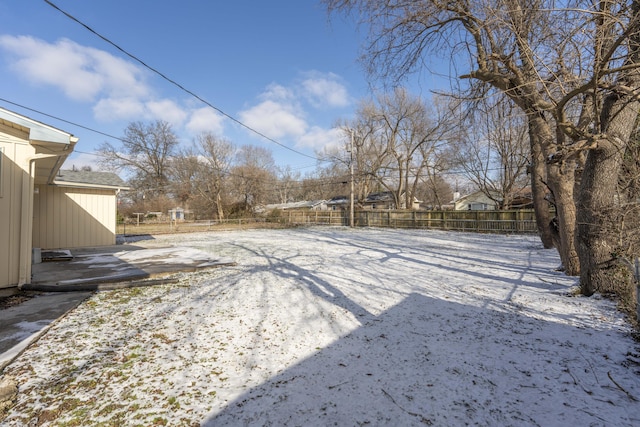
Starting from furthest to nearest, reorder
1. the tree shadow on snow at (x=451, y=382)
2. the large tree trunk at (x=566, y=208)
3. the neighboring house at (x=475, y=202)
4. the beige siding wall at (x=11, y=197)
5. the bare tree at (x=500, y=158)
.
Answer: the neighboring house at (x=475, y=202), the bare tree at (x=500, y=158), the large tree trunk at (x=566, y=208), the beige siding wall at (x=11, y=197), the tree shadow on snow at (x=451, y=382)

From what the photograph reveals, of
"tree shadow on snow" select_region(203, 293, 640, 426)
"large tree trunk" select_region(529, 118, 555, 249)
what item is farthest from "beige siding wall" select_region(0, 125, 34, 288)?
"large tree trunk" select_region(529, 118, 555, 249)

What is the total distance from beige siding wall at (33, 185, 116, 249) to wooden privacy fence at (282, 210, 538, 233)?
17.3 meters

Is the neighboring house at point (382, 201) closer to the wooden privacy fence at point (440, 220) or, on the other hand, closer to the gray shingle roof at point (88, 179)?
the wooden privacy fence at point (440, 220)

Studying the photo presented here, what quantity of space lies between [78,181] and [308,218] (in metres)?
20.0

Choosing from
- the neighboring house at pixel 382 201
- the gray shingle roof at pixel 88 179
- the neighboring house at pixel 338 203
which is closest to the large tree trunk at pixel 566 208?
the gray shingle roof at pixel 88 179

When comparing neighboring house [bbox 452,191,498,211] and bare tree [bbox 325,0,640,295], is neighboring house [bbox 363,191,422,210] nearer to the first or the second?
neighboring house [bbox 452,191,498,211]

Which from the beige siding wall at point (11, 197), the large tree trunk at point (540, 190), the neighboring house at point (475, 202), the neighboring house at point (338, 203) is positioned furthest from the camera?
the neighboring house at point (338, 203)

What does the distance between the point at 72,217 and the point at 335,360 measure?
1169cm

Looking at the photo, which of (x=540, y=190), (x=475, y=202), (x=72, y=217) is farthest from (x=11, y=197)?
(x=475, y=202)

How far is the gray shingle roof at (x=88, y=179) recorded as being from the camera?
9.80 m

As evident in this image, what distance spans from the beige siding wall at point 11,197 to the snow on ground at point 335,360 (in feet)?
4.88

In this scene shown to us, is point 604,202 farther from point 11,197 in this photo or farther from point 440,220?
point 440,220

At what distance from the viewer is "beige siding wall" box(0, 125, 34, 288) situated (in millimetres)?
4539

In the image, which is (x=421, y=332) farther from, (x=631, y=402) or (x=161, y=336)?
(x=161, y=336)
